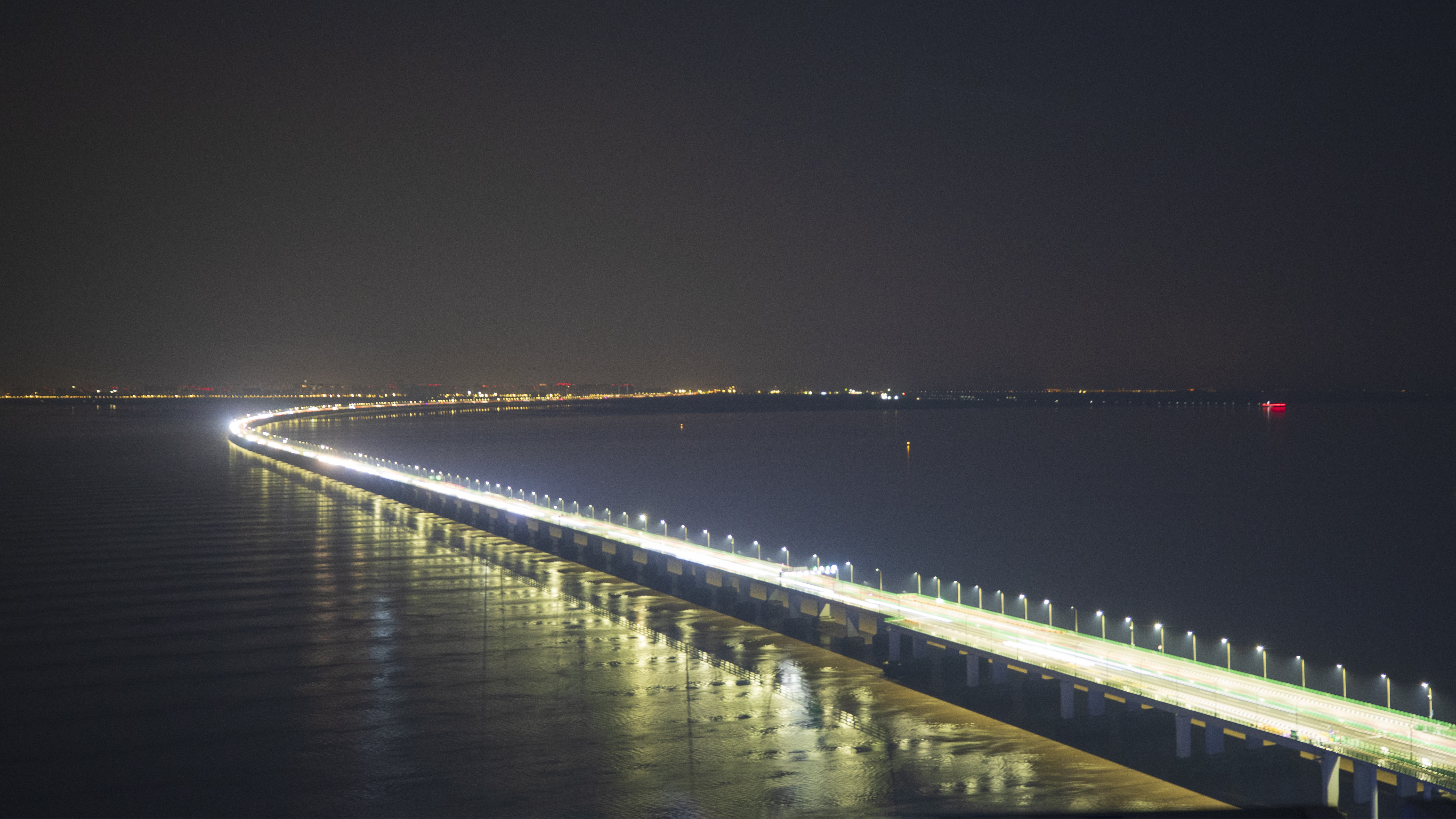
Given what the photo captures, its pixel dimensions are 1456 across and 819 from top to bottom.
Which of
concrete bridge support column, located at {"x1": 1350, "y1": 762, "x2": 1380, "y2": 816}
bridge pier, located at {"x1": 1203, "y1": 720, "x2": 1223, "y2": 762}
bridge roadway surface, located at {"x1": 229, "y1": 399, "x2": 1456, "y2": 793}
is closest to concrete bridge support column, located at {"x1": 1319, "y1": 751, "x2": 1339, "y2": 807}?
bridge roadway surface, located at {"x1": 229, "y1": 399, "x2": 1456, "y2": 793}

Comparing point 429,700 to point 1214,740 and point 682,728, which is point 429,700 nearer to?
point 682,728

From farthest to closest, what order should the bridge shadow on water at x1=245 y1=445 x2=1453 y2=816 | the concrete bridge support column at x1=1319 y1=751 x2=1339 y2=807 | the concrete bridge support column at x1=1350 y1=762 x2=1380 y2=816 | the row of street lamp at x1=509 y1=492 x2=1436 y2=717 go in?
1. the row of street lamp at x1=509 y1=492 x2=1436 y2=717
2. the bridge shadow on water at x1=245 y1=445 x2=1453 y2=816
3. the concrete bridge support column at x1=1319 y1=751 x2=1339 y2=807
4. the concrete bridge support column at x1=1350 y1=762 x2=1380 y2=816

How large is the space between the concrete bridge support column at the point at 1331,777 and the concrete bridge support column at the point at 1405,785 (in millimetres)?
869

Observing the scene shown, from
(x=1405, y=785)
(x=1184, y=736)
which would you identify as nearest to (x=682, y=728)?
(x=1184, y=736)

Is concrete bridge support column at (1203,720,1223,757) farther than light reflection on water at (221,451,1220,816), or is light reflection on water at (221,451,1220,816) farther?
concrete bridge support column at (1203,720,1223,757)

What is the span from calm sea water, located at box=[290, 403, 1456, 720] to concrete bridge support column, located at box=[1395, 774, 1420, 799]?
2991mm

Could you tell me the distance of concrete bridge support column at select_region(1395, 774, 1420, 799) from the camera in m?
18.4

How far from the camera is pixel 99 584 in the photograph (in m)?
40.7

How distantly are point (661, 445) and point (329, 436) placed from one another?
48890 mm

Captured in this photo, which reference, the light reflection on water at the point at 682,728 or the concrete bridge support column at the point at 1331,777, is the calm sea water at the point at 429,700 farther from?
the concrete bridge support column at the point at 1331,777

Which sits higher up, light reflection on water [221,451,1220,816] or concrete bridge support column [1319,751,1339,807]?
concrete bridge support column [1319,751,1339,807]

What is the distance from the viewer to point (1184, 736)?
2161 cm

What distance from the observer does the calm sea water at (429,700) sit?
67.6 ft

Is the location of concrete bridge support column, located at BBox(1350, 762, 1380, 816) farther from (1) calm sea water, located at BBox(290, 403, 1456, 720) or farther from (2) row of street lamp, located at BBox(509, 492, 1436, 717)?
(1) calm sea water, located at BBox(290, 403, 1456, 720)
